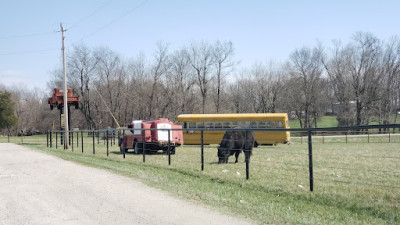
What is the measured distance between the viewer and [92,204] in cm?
768

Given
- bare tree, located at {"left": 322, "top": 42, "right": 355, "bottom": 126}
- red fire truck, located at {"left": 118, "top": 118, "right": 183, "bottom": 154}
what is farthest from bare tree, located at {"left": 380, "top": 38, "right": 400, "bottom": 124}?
red fire truck, located at {"left": 118, "top": 118, "right": 183, "bottom": 154}

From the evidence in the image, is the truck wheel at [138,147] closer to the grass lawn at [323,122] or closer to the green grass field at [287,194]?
the green grass field at [287,194]

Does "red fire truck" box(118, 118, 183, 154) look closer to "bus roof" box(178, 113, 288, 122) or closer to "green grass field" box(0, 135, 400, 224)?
"green grass field" box(0, 135, 400, 224)

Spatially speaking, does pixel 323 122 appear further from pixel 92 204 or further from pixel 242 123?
pixel 92 204

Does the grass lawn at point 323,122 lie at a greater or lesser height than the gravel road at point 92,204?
greater

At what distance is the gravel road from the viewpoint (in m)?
6.47

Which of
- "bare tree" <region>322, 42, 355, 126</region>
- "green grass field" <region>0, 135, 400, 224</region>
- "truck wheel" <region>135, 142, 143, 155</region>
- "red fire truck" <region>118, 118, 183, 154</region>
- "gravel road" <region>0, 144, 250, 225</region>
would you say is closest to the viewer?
"gravel road" <region>0, 144, 250, 225</region>

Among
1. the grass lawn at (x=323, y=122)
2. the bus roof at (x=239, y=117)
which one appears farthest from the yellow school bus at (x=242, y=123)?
the grass lawn at (x=323, y=122)

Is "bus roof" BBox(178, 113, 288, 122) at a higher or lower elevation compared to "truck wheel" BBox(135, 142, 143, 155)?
higher

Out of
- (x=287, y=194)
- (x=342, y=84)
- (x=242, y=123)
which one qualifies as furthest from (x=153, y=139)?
(x=342, y=84)

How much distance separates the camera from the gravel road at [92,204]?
6469 millimetres

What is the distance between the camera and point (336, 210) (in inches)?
281

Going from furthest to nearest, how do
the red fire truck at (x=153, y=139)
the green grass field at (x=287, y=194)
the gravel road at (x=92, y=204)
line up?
the red fire truck at (x=153, y=139) < the green grass field at (x=287, y=194) < the gravel road at (x=92, y=204)

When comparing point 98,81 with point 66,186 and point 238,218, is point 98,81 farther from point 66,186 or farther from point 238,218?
point 238,218
